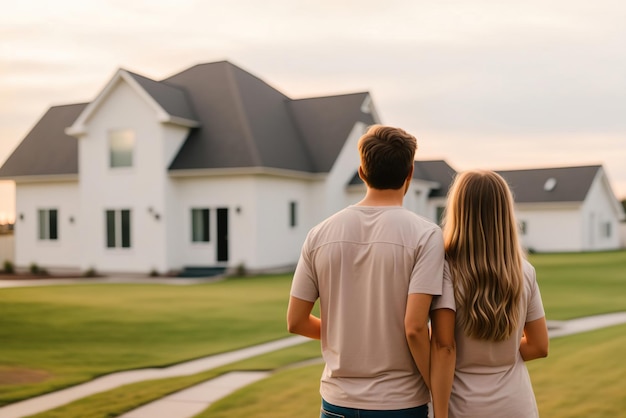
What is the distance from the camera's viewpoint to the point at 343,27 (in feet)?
67.6

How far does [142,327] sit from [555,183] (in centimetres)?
3439

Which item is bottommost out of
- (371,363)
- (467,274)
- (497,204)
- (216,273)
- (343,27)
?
(216,273)

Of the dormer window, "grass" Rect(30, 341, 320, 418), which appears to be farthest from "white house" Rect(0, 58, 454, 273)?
the dormer window

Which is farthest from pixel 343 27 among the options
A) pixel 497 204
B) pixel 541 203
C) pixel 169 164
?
pixel 541 203

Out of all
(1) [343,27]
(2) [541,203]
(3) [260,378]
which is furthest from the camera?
(2) [541,203]

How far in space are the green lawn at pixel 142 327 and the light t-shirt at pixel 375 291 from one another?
4200 millimetres

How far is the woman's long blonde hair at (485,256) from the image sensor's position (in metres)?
2.92

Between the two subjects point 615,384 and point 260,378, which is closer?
point 615,384

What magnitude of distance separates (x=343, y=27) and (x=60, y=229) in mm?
14850

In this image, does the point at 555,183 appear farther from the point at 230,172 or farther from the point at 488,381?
the point at 488,381

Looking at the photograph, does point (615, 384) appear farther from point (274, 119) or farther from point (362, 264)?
point (274, 119)

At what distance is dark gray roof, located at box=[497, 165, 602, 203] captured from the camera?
40.6 metres

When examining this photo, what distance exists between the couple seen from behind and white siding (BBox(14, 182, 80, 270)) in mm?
26004

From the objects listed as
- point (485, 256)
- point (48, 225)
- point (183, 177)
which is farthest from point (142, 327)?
point (48, 225)
